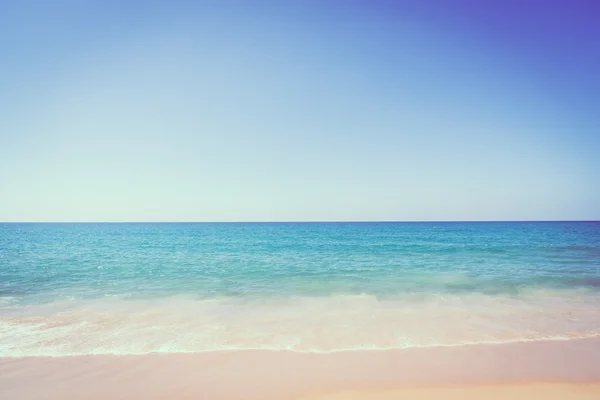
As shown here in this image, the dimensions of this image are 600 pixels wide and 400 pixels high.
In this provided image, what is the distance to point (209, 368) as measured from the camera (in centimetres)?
496

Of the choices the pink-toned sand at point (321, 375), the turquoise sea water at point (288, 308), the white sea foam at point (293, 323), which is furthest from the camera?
the turquoise sea water at point (288, 308)

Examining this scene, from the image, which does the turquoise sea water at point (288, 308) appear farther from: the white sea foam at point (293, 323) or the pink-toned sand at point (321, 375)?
the pink-toned sand at point (321, 375)

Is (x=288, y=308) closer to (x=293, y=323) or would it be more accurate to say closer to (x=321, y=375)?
(x=293, y=323)

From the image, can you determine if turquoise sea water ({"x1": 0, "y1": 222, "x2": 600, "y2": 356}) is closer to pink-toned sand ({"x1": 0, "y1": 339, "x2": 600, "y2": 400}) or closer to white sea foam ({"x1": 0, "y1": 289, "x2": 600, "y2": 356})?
white sea foam ({"x1": 0, "y1": 289, "x2": 600, "y2": 356})

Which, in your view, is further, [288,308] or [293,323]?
[288,308]

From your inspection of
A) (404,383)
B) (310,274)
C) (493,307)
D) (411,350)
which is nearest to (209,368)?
(404,383)

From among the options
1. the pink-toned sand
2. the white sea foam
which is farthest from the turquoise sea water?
the pink-toned sand

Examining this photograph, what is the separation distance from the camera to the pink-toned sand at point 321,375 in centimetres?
417

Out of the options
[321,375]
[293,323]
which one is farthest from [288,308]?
[321,375]

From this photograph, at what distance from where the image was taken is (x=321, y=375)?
15.4 ft

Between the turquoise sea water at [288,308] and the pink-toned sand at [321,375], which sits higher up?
the pink-toned sand at [321,375]

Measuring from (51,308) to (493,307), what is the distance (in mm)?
12865

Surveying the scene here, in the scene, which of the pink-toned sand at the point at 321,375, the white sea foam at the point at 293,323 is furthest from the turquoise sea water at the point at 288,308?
the pink-toned sand at the point at 321,375

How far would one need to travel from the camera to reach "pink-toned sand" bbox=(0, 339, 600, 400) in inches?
164
